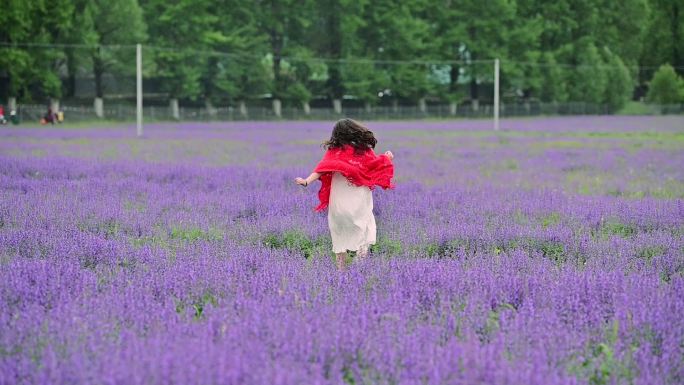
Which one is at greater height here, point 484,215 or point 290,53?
point 290,53

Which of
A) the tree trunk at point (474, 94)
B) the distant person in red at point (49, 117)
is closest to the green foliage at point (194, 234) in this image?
the distant person in red at point (49, 117)

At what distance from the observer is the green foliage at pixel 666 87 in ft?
288

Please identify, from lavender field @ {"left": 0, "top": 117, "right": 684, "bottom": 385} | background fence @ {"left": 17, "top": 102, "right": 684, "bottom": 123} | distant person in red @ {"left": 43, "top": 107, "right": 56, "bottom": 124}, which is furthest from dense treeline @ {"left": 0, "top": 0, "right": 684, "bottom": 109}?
lavender field @ {"left": 0, "top": 117, "right": 684, "bottom": 385}

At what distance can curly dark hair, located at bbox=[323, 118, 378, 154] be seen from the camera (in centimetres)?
728

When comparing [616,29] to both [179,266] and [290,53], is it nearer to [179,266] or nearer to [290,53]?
[290,53]

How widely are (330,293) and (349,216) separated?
1821mm

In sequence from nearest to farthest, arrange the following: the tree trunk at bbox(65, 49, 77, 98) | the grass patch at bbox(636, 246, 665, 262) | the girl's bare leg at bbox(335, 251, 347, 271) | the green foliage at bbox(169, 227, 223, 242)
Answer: the girl's bare leg at bbox(335, 251, 347, 271) → the grass patch at bbox(636, 246, 665, 262) → the green foliage at bbox(169, 227, 223, 242) → the tree trunk at bbox(65, 49, 77, 98)

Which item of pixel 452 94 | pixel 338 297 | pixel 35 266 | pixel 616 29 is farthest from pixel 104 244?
pixel 616 29

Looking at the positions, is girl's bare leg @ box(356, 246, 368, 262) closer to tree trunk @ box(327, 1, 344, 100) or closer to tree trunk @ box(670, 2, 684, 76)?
tree trunk @ box(327, 1, 344, 100)

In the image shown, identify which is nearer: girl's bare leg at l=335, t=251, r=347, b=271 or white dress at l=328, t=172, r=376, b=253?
girl's bare leg at l=335, t=251, r=347, b=271

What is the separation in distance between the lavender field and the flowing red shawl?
676 millimetres

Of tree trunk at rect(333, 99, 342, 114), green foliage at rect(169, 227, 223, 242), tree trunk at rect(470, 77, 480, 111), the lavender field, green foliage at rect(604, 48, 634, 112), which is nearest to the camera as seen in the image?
the lavender field

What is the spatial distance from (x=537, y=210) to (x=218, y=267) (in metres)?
5.78

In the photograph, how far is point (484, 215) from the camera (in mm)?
10469
